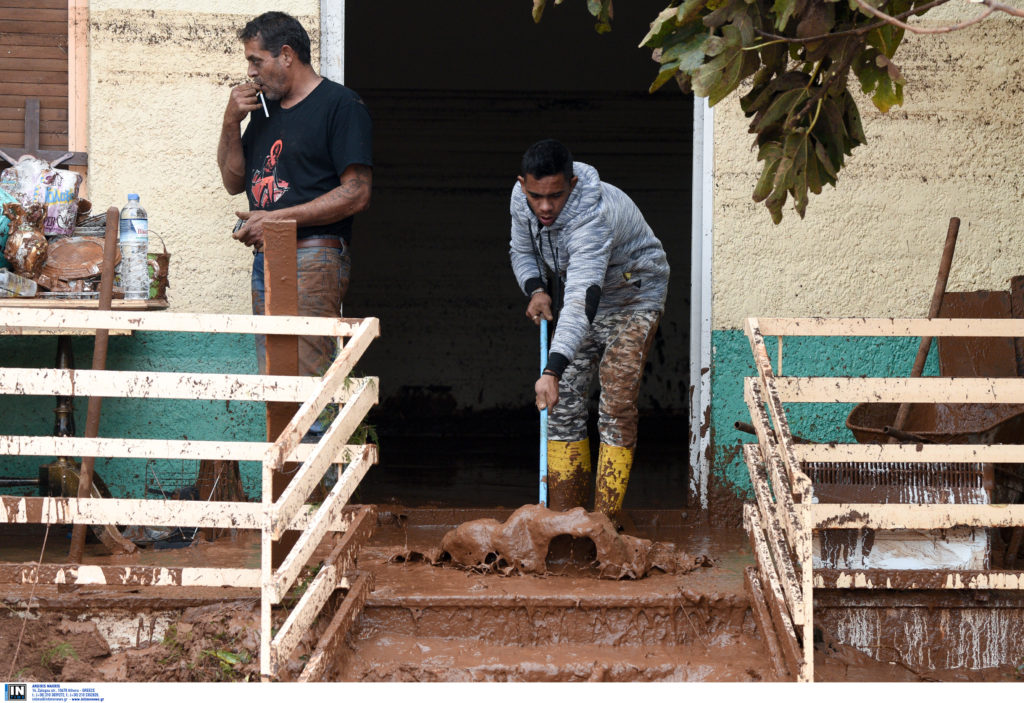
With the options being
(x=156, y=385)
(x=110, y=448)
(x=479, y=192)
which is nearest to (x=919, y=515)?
(x=156, y=385)

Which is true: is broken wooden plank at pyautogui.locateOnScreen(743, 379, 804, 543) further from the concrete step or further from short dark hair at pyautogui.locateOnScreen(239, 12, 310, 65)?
short dark hair at pyautogui.locateOnScreen(239, 12, 310, 65)

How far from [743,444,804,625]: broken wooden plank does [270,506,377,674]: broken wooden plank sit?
146cm

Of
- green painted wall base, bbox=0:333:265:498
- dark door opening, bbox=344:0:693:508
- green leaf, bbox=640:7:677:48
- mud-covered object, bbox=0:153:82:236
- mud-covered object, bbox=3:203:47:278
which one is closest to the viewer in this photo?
green leaf, bbox=640:7:677:48

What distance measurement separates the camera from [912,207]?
5633 mm

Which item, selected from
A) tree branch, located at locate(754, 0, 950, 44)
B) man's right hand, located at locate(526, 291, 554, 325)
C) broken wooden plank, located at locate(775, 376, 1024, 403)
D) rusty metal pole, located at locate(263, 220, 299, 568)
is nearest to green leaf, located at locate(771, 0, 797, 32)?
tree branch, located at locate(754, 0, 950, 44)

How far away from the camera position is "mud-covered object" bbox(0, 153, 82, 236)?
4742 millimetres

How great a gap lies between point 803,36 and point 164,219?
11.1ft

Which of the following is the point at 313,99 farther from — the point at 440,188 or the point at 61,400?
the point at 440,188

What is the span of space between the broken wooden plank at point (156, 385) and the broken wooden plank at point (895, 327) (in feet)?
5.34

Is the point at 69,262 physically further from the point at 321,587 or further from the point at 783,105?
the point at 783,105

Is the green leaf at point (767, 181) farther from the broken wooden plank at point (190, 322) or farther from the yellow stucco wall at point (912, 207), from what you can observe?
the yellow stucco wall at point (912, 207)

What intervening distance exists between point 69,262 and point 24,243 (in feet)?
0.70
